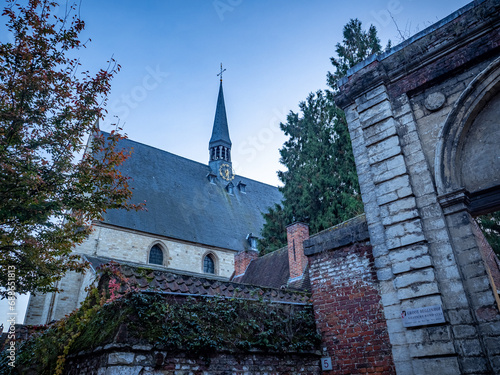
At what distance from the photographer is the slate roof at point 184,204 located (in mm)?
22578

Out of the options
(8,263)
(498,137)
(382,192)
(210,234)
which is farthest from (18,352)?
(210,234)

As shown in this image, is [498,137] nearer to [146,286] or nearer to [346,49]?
[146,286]

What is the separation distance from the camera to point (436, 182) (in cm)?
507

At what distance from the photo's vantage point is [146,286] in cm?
632

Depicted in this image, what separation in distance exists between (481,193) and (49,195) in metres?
7.62

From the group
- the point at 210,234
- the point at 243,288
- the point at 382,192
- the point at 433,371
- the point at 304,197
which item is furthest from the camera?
the point at 210,234

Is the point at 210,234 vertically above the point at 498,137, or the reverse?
the point at 210,234

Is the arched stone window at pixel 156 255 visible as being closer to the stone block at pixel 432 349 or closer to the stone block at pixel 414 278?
the stone block at pixel 414 278

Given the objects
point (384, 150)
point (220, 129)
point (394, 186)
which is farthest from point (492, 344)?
point (220, 129)

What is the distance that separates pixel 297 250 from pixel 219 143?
2223 centimetres

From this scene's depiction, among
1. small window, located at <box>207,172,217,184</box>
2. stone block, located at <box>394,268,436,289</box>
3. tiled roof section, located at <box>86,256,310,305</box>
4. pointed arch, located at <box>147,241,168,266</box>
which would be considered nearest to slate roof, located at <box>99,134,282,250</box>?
small window, located at <box>207,172,217,184</box>

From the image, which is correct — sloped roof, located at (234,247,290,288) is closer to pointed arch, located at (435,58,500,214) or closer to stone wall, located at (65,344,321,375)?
stone wall, located at (65,344,321,375)

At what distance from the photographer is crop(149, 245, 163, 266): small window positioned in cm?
2156

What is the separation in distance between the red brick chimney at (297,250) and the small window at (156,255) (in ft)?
35.9
